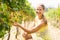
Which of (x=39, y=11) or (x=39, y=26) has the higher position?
(x=39, y=11)

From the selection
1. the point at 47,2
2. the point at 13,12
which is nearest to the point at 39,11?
the point at 47,2

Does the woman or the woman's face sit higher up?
the woman's face

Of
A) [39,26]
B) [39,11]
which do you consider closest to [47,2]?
[39,11]

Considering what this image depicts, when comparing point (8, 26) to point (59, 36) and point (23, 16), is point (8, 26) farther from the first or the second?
point (59, 36)

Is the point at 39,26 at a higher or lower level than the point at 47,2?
lower

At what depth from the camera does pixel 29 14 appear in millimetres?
1581

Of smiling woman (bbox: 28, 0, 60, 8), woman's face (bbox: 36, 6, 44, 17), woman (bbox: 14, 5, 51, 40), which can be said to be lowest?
woman (bbox: 14, 5, 51, 40)

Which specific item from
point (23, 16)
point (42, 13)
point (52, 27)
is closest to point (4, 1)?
point (23, 16)

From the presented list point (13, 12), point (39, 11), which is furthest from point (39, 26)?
point (13, 12)

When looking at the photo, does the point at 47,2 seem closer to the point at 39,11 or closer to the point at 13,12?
the point at 39,11

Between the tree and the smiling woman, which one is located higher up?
the smiling woman

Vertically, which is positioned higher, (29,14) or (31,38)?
(29,14)

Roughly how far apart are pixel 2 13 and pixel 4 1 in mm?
106

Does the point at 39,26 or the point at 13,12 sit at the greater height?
the point at 13,12
